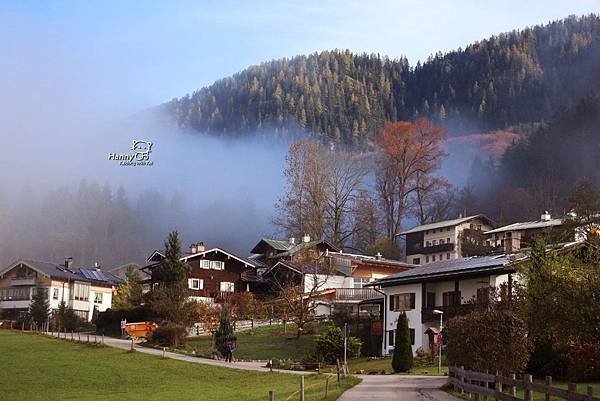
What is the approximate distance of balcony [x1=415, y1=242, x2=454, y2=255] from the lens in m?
107

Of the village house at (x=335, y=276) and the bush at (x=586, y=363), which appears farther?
the village house at (x=335, y=276)

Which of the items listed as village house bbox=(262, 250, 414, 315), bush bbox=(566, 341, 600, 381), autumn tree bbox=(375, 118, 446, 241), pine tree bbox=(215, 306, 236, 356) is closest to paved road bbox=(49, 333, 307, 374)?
pine tree bbox=(215, 306, 236, 356)

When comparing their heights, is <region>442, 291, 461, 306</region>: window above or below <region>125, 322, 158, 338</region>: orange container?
above

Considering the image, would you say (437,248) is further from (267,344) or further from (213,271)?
(267,344)

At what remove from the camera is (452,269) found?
2302 inches

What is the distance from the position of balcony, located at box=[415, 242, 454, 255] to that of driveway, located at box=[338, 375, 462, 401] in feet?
221

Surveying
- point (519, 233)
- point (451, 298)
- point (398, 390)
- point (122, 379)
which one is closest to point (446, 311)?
point (451, 298)

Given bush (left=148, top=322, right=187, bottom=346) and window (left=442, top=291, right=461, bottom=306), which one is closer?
window (left=442, top=291, right=461, bottom=306)

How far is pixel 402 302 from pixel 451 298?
15.9 feet

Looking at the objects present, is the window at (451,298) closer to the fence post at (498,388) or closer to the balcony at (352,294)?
the balcony at (352,294)

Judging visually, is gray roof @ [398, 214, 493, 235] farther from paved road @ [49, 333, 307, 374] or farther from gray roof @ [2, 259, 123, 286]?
paved road @ [49, 333, 307, 374]

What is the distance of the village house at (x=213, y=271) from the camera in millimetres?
90625

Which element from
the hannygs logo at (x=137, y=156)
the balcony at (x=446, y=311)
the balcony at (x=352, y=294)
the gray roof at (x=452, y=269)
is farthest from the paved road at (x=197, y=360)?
the hannygs logo at (x=137, y=156)

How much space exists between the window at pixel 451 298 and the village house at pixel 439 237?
45.3 metres
